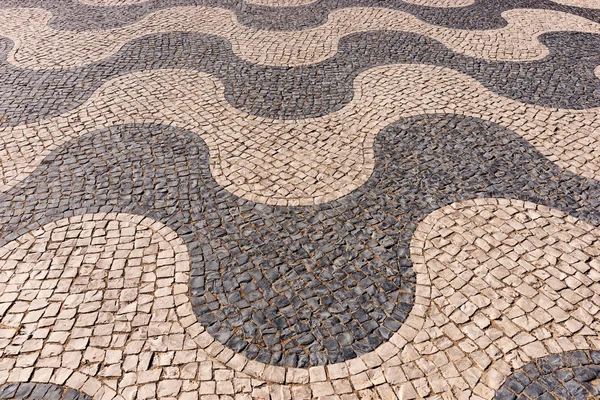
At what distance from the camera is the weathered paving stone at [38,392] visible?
388cm

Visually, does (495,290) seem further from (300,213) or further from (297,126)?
(297,126)

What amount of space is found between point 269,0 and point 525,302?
1045 centimetres

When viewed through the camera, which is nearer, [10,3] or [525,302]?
[525,302]

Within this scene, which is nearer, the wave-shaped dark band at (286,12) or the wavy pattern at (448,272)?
the wavy pattern at (448,272)

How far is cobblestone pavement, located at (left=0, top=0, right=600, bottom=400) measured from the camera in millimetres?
4137

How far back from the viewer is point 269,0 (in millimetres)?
12297

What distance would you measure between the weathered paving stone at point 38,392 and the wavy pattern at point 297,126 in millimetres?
2929

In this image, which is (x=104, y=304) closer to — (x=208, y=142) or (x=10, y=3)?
(x=208, y=142)

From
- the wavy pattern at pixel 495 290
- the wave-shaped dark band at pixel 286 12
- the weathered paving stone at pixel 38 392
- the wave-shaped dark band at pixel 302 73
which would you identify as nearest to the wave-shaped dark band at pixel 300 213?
the wavy pattern at pixel 495 290

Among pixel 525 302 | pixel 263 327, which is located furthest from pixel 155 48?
pixel 525 302

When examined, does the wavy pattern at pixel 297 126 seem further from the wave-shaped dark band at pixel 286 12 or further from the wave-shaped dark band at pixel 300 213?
the wave-shaped dark band at pixel 286 12

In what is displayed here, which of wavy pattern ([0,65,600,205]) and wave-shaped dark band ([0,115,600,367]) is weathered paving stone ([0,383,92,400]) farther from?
wavy pattern ([0,65,600,205])

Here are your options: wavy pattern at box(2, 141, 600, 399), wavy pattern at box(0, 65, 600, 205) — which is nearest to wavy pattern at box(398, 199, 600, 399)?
wavy pattern at box(2, 141, 600, 399)

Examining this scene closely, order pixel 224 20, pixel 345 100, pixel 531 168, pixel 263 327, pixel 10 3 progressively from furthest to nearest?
pixel 10 3, pixel 224 20, pixel 345 100, pixel 531 168, pixel 263 327
